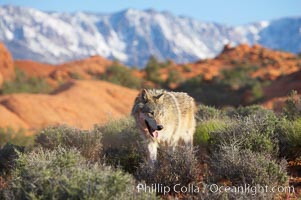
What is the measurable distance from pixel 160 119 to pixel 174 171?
91cm

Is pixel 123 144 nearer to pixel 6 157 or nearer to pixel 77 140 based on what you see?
pixel 77 140

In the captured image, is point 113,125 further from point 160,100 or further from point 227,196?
point 227,196

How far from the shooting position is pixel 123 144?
32.2ft

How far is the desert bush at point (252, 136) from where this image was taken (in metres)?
7.70

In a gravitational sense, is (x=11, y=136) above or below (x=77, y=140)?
above

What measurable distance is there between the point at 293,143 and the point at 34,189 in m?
4.55

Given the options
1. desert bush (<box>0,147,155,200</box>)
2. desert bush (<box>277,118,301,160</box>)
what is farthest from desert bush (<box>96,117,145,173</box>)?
desert bush (<box>277,118,301,160</box>)

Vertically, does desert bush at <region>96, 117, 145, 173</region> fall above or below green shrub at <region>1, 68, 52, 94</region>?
below

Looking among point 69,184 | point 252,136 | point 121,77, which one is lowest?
point 69,184

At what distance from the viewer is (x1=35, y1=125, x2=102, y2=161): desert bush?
8.88m

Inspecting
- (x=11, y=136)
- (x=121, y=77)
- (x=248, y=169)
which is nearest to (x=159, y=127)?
(x=248, y=169)

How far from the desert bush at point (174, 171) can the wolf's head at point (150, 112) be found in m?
0.54

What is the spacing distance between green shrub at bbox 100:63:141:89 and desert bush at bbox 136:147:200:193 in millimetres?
36070

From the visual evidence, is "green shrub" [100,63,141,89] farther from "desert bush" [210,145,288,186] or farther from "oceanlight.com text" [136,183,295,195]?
"desert bush" [210,145,288,186]
